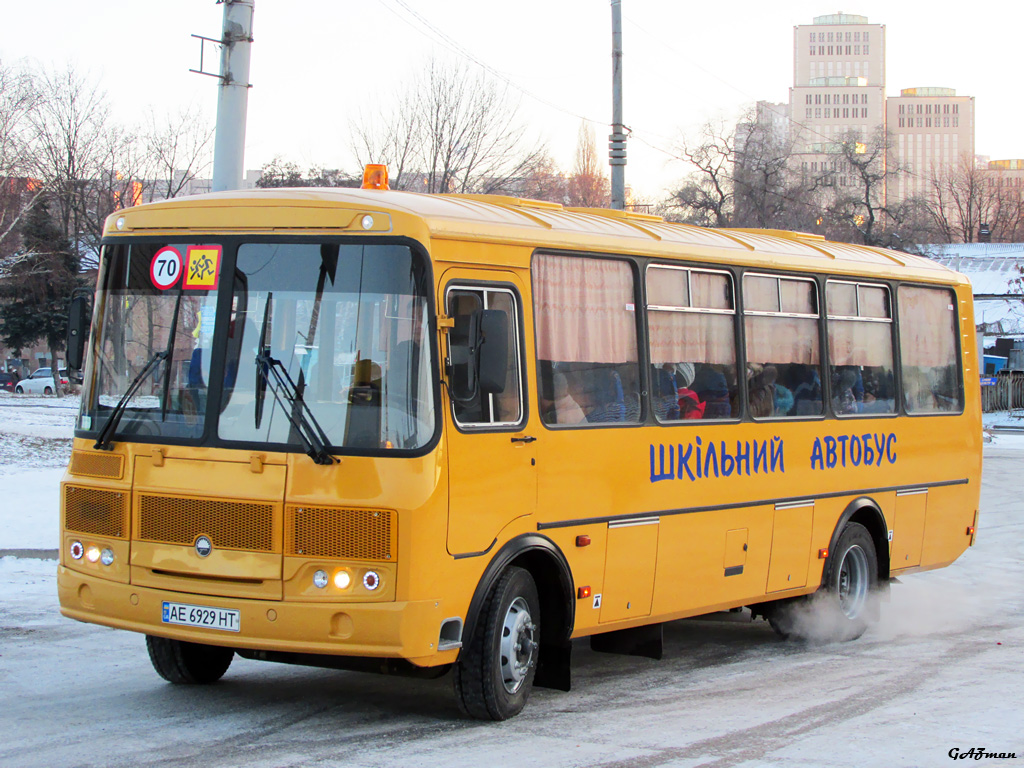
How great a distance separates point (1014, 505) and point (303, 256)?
17.4 m

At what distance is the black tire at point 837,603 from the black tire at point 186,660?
471 centimetres

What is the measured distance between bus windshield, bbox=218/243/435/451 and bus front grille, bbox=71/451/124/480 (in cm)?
71

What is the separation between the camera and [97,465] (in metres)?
7.14

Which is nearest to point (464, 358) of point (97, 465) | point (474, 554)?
point (474, 554)

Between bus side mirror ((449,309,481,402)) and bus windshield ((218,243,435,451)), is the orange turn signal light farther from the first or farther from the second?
bus side mirror ((449,309,481,402))

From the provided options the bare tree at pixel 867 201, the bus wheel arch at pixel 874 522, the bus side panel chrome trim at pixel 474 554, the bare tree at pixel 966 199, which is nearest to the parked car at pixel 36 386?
the bare tree at pixel 867 201

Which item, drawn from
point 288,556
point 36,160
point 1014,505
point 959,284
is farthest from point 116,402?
point 36,160

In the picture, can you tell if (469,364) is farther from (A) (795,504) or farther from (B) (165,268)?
(A) (795,504)

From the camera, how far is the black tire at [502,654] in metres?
7.00

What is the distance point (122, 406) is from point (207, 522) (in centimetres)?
91

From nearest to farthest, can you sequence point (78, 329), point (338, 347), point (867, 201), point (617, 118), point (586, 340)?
1. point (338, 347)
2. point (78, 329)
3. point (586, 340)
4. point (617, 118)
5. point (867, 201)

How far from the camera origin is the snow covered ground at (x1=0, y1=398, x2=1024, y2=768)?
6.36 m

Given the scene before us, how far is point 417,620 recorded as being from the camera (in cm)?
650

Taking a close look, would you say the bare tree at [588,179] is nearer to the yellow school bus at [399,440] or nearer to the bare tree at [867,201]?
the bare tree at [867,201]
